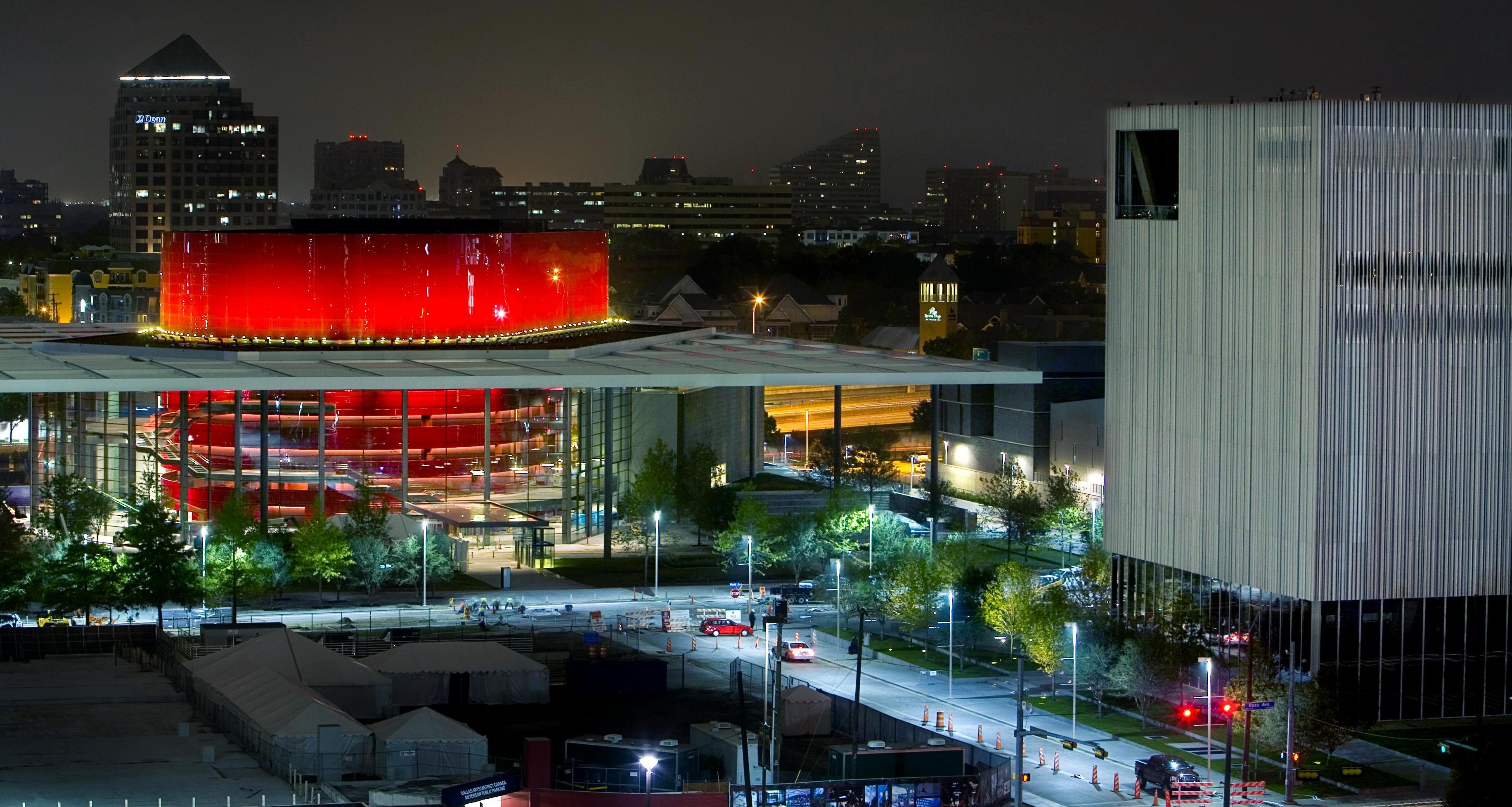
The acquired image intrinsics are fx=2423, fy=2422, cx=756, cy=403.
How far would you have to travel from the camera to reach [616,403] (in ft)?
309

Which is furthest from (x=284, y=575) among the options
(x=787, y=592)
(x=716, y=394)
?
(x=716, y=394)

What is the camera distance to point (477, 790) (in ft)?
153

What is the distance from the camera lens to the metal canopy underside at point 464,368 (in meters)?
84.3

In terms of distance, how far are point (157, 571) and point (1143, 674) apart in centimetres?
3007

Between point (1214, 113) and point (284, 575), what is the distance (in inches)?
1345

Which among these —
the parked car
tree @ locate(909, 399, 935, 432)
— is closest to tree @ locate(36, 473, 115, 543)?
the parked car

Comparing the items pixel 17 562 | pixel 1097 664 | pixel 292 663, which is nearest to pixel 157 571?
pixel 17 562

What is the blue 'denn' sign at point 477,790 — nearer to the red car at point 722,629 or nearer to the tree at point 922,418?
the red car at point 722,629

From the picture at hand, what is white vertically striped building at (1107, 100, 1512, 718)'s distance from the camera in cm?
6122

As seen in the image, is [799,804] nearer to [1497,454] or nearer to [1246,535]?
[1246,535]

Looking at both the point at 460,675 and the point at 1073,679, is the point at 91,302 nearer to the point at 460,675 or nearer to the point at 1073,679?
the point at 460,675

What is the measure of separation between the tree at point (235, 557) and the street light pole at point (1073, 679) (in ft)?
79.4

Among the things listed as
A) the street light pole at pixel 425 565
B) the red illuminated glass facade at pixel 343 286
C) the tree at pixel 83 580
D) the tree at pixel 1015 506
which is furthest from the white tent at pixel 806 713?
the red illuminated glass facade at pixel 343 286

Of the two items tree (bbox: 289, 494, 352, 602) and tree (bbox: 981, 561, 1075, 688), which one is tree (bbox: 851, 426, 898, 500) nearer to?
tree (bbox: 289, 494, 352, 602)
